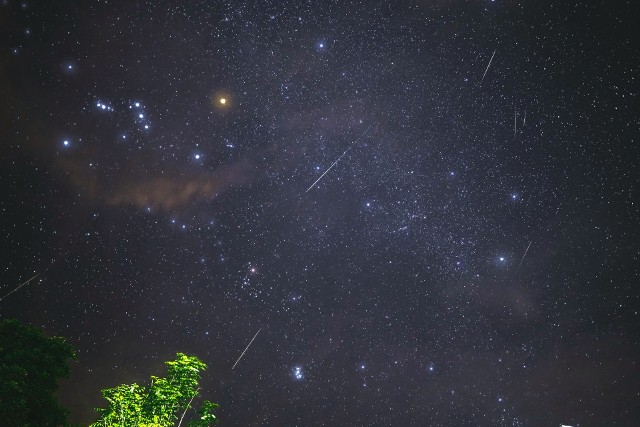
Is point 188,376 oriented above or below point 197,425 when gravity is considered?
above

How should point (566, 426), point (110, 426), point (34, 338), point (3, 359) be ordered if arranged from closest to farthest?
point (110, 426) < point (3, 359) < point (34, 338) < point (566, 426)

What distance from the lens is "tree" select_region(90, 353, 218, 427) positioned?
27.2 feet

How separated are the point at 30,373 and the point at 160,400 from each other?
318 centimetres

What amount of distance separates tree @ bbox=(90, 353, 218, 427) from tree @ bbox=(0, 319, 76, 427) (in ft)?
4.85

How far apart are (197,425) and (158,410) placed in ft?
2.99

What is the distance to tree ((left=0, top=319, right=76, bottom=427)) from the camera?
27.2ft

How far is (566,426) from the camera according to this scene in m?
19.2

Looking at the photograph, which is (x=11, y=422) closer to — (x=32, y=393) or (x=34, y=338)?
(x=32, y=393)

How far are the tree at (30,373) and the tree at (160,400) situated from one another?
1478 mm

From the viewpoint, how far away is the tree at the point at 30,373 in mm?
8305

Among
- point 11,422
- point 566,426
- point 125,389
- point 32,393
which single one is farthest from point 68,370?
point 566,426

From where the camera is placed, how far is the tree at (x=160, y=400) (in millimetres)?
8289

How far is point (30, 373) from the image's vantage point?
909 centimetres

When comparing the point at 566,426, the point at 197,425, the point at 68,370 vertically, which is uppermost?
the point at 566,426
